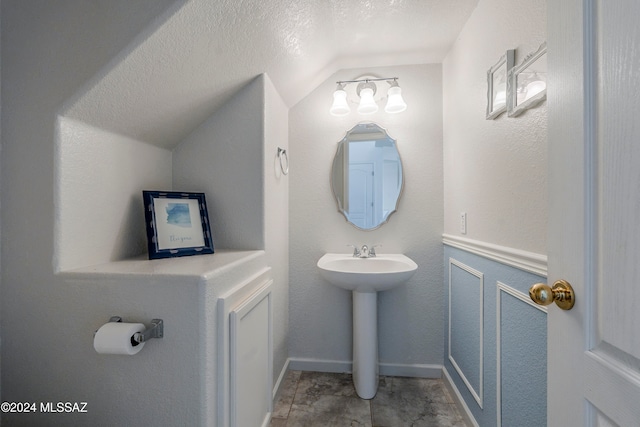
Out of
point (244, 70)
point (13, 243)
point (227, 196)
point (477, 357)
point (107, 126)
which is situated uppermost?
point (244, 70)

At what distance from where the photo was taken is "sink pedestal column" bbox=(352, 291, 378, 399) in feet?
5.59

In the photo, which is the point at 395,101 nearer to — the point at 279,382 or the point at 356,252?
the point at 356,252

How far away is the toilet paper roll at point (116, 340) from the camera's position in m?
0.81

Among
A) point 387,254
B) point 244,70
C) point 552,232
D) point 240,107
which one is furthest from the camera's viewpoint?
point 387,254

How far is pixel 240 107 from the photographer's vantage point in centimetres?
148

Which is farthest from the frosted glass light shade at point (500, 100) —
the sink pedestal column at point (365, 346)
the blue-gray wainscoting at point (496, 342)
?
the sink pedestal column at point (365, 346)

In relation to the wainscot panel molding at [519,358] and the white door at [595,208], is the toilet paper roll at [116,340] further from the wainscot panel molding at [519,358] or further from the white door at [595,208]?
the wainscot panel molding at [519,358]

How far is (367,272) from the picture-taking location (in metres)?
1.55

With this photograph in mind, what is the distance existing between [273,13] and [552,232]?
4.26 ft

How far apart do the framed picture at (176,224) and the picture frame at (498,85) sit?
1.41 m

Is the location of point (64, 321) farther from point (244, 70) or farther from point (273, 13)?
point (273, 13)

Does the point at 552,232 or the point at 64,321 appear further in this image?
the point at 64,321

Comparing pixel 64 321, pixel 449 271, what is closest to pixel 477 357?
pixel 449 271

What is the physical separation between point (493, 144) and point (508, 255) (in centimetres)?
50
